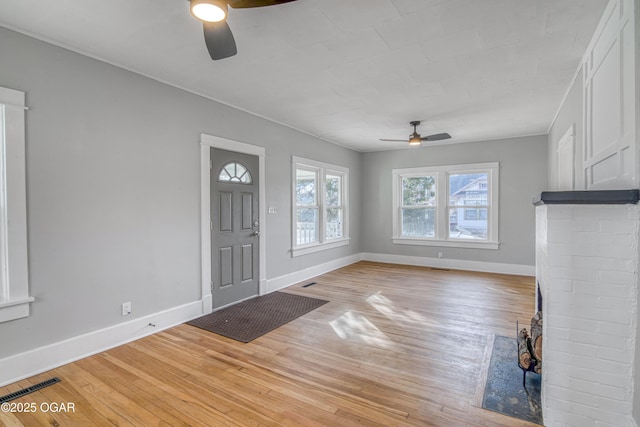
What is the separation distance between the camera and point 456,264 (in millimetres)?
6621

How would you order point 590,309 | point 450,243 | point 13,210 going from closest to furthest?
point 590,309 < point 13,210 < point 450,243

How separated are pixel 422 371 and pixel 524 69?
2.97 metres

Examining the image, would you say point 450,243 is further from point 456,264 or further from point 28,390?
point 28,390

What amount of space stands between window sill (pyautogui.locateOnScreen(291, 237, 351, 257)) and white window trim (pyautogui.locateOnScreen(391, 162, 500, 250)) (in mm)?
1253

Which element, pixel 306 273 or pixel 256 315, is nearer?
pixel 256 315

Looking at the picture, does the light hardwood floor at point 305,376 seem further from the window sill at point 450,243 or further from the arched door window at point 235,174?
the window sill at point 450,243

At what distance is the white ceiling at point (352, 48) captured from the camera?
220 centimetres

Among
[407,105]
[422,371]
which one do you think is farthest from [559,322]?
[407,105]

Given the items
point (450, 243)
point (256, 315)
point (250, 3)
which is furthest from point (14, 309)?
point (450, 243)

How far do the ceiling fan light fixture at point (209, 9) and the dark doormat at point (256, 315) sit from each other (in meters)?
2.68

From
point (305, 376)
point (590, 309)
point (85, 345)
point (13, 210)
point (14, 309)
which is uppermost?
point (13, 210)

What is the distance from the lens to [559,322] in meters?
1.86

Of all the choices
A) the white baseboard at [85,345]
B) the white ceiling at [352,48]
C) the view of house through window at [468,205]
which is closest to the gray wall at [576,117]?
the white ceiling at [352,48]

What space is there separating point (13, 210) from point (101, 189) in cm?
63
